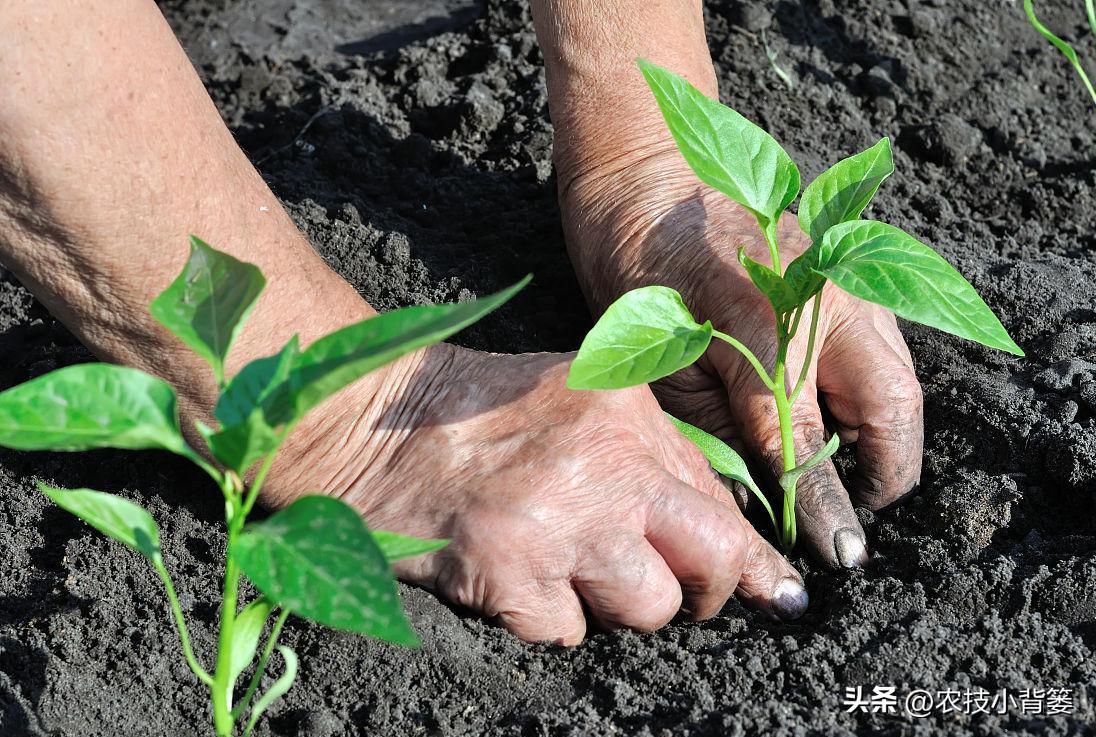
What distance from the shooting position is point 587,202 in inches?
79.8

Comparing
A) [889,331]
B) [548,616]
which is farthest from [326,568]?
[889,331]

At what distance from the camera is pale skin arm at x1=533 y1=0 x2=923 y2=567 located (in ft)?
5.48

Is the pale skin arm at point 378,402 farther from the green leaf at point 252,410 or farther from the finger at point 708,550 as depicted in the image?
the green leaf at point 252,410

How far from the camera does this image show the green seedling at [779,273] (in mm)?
1251

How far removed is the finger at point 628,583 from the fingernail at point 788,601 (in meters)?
0.18

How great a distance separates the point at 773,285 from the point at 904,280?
0.19 metres

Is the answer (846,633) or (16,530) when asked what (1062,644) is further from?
(16,530)

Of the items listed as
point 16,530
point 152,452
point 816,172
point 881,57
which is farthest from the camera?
point 881,57

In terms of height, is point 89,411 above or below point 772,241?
above

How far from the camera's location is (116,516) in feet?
3.38

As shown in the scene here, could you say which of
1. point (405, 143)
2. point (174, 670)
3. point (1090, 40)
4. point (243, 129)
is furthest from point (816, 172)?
point (174, 670)

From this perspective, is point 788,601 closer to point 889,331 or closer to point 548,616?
point 548,616

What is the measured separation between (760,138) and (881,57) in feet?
5.06

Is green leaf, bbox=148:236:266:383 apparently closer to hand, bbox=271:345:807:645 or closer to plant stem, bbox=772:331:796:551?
hand, bbox=271:345:807:645
